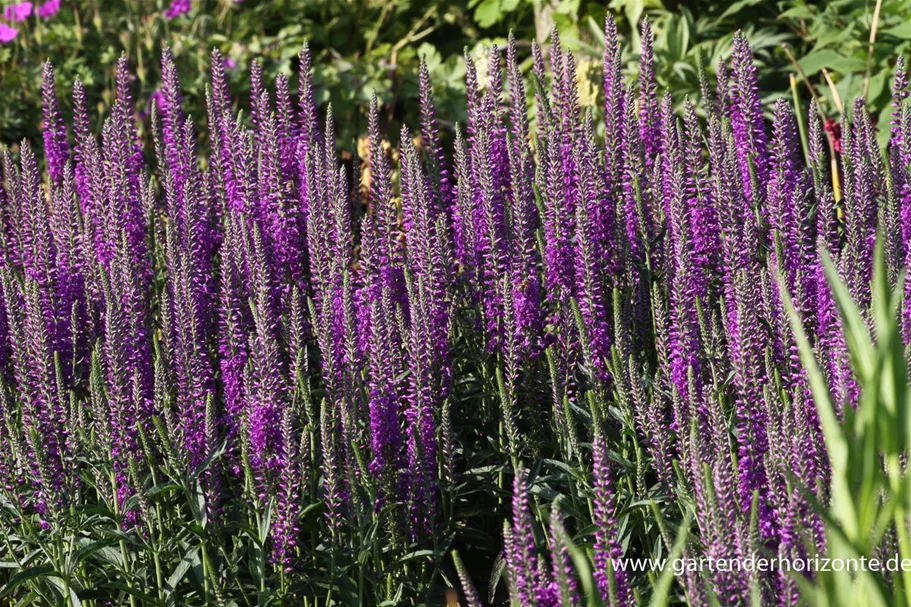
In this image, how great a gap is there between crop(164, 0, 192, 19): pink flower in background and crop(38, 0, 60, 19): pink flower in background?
788mm

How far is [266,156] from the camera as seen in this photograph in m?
4.18

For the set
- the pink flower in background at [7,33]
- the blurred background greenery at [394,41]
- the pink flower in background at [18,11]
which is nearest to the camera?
the blurred background greenery at [394,41]

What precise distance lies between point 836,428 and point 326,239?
2.24 m

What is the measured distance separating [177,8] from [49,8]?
0.92m

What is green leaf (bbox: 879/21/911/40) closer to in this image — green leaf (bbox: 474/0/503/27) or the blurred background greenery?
the blurred background greenery

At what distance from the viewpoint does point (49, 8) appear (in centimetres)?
877

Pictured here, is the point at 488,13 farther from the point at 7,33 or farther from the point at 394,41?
the point at 7,33

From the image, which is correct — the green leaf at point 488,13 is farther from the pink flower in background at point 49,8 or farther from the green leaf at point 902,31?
the green leaf at point 902,31

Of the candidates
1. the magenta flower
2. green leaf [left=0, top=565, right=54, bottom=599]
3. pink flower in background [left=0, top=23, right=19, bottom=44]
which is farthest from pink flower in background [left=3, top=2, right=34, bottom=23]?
green leaf [left=0, top=565, right=54, bottom=599]

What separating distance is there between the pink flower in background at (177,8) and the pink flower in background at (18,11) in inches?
38.9

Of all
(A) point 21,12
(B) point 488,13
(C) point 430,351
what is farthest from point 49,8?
(C) point 430,351

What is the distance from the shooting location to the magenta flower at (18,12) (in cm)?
863

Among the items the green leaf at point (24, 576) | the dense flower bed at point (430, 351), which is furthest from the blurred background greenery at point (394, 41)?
the green leaf at point (24, 576)

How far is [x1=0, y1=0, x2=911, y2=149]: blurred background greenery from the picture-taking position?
7.29 metres
